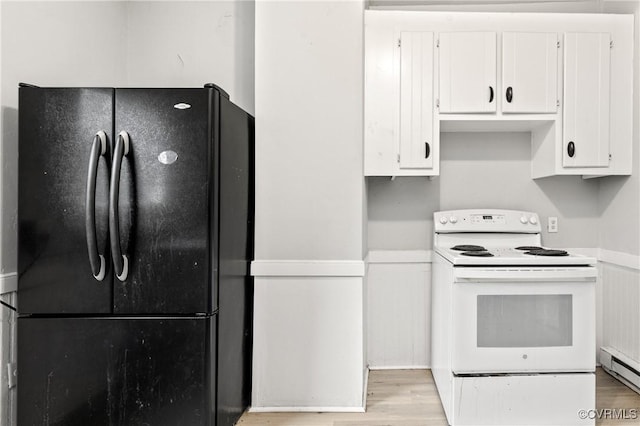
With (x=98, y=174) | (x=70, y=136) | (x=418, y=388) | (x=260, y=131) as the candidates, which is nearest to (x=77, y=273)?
(x=98, y=174)

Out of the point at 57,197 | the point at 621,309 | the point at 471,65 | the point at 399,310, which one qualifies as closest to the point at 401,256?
the point at 399,310

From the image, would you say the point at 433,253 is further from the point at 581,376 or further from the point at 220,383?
the point at 220,383

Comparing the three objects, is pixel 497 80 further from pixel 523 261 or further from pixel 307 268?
pixel 307 268

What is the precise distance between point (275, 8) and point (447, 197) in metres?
1.57

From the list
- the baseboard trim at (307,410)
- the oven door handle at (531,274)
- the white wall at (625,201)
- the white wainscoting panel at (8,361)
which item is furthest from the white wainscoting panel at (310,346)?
the white wall at (625,201)

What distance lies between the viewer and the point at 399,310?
2779 mm

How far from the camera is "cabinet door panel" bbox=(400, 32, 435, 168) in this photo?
7.88 ft

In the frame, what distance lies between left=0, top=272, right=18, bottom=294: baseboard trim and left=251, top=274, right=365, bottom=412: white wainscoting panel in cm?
108

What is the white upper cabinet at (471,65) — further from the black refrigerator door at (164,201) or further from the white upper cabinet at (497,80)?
the black refrigerator door at (164,201)

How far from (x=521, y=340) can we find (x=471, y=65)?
1518 mm

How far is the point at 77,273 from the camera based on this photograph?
170 cm

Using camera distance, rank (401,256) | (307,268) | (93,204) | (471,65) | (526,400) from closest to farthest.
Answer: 1. (93,204)
2. (526,400)
3. (307,268)
4. (471,65)
5. (401,256)

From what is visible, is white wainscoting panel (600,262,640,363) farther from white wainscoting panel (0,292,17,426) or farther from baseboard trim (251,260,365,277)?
white wainscoting panel (0,292,17,426)

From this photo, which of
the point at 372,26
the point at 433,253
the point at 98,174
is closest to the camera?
the point at 98,174
